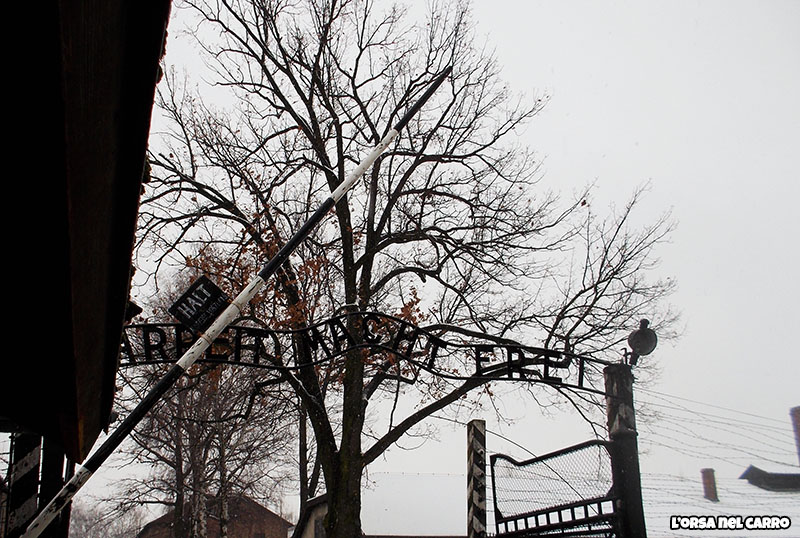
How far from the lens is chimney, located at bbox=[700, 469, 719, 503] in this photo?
9.12m

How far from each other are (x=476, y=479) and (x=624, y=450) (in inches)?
99.9

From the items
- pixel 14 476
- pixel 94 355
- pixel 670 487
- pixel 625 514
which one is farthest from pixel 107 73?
pixel 670 487

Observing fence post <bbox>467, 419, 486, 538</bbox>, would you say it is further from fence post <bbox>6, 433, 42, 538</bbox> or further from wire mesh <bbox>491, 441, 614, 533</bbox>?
fence post <bbox>6, 433, 42, 538</bbox>

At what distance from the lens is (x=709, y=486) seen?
926 cm

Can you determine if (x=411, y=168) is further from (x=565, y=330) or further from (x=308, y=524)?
(x=308, y=524)

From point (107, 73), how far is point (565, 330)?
47.0 feet

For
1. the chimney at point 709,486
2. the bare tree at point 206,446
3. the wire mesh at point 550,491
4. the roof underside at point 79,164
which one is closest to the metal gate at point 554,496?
the wire mesh at point 550,491

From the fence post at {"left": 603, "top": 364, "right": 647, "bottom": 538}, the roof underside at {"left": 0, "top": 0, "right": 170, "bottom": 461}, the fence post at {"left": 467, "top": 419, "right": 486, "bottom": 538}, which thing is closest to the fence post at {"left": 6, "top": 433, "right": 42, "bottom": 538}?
the roof underside at {"left": 0, "top": 0, "right": 170, "bottom": 461}

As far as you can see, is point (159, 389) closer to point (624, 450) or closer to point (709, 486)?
point (624, 450)

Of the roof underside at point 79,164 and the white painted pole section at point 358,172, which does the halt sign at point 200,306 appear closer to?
the white painted pole section at point 358,172

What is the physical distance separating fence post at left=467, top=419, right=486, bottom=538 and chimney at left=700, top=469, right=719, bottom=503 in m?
2.91

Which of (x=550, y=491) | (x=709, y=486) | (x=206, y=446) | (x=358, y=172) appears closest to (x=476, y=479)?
(x=550, y=491)

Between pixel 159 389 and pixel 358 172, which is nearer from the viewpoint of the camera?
pixel 159 389

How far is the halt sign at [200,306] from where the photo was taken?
206 inches
